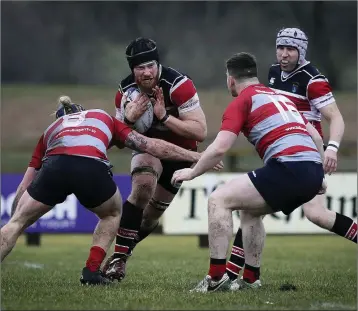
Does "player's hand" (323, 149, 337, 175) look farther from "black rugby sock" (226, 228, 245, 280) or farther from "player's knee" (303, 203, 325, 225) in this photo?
"black rugby sock" (226, 228, 245, 280)

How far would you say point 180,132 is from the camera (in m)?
8.27

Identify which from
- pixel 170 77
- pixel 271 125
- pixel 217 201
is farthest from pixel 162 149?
pixel 271 125

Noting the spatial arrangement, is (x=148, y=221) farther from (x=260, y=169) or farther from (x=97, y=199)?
(x=260, y=169)

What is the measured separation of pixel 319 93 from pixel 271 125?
4.93 ft

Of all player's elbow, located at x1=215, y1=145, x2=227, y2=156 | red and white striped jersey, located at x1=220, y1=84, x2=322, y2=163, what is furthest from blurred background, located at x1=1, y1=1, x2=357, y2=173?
player's elbow, located at x1=215, y1=145, x2=227, y2=156

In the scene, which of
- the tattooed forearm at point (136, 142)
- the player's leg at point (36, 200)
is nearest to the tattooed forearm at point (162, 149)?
the tattooed forearm at point (136, 142)

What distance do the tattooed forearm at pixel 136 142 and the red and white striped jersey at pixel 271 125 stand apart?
998 millimetres

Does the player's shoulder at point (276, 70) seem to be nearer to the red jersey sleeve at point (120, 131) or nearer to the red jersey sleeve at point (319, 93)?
the red jersey sleeve at point (319, 93)

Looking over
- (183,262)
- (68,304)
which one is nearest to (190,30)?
(183,262)

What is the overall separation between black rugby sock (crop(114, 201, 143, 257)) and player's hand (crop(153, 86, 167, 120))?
930mm

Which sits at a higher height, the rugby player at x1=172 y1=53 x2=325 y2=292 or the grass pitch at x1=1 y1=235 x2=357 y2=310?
the rugby player at x1=172 y1=53 x2=325 y2=292

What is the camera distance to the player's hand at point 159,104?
26.8ft

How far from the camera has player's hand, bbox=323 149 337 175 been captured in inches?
328

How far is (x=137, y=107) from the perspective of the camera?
830 cm
